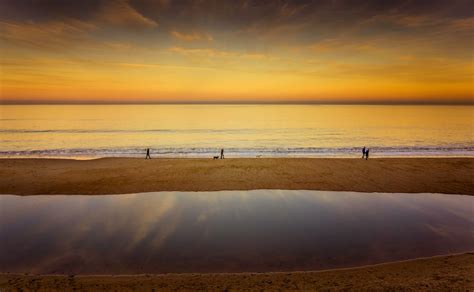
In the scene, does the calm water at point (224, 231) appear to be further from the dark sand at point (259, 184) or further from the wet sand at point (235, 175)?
the wet sand at point (235, 175)

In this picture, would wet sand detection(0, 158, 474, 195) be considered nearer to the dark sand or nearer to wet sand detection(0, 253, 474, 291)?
the dark sand

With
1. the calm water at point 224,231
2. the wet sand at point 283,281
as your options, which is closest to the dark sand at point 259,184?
the wet sand at point 283,281

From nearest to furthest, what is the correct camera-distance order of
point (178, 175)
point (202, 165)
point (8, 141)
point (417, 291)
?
point (417, 291) < point (178, 175) < point (202, 165) < point (8, 141)

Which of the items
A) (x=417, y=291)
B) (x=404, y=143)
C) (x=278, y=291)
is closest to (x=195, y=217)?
(x=278, y=291)

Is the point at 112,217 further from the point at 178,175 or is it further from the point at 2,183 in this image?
the point at 2,183

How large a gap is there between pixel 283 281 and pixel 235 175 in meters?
13.3

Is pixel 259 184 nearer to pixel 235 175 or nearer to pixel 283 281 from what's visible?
pixel 235 175

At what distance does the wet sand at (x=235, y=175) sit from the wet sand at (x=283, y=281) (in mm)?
9828

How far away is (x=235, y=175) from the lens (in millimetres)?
21219

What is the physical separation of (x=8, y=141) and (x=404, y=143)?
202 ft

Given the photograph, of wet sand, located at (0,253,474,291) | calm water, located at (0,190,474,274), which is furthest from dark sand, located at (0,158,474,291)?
calm water, located at (0,190,474,274)

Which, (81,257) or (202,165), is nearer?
(81,257)

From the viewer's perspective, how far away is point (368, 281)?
8.03 meters

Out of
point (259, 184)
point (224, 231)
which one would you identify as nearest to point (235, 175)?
point (259, 184)
